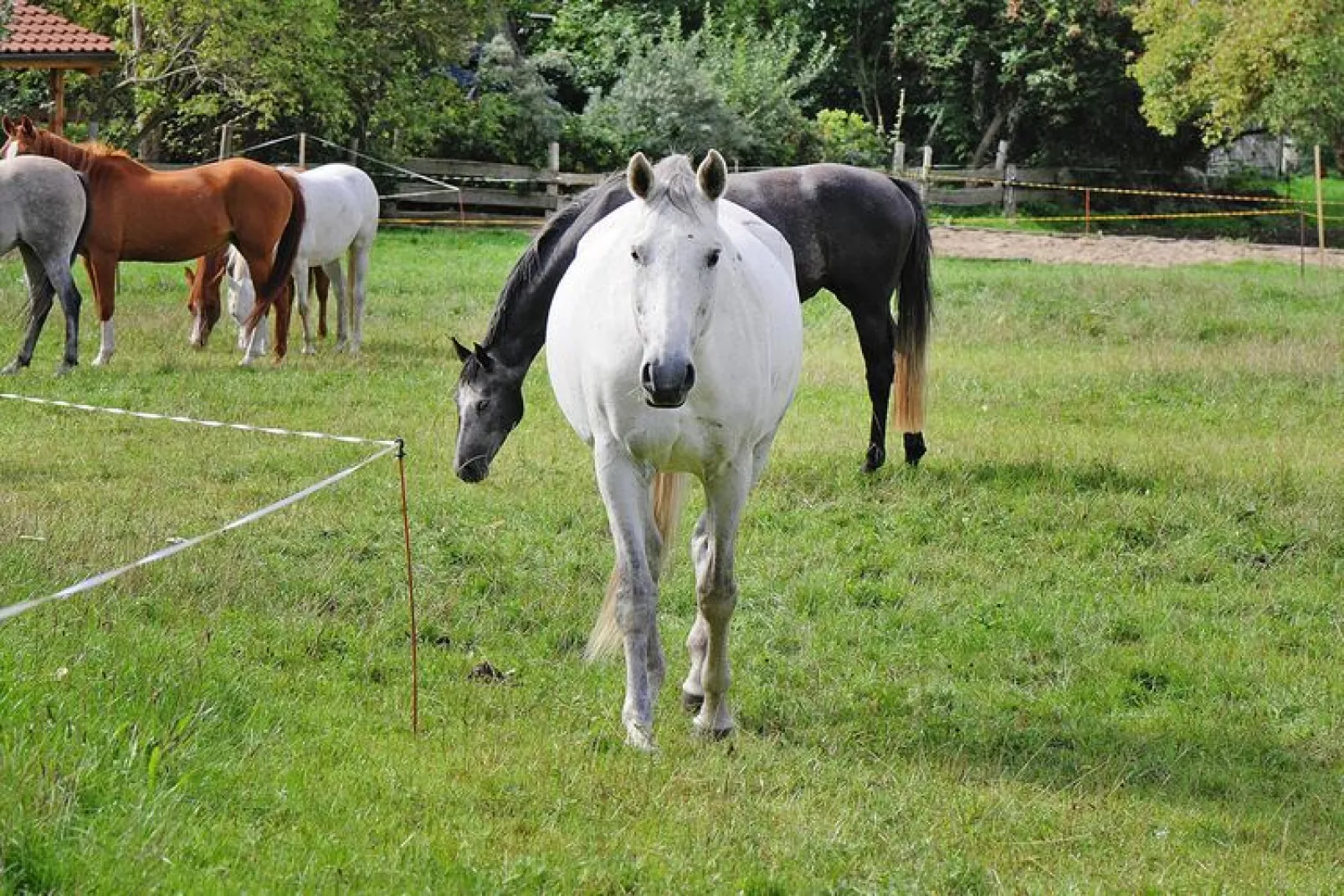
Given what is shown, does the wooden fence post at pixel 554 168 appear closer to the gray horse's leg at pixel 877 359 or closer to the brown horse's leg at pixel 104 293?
the brown horse's leg at pixel 104 293

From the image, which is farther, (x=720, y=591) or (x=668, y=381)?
(x=720, y=591)

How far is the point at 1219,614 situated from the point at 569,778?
368 centimetres

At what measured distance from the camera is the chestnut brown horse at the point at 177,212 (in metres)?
14.2

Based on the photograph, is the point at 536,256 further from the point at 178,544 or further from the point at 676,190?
the point at 676,190

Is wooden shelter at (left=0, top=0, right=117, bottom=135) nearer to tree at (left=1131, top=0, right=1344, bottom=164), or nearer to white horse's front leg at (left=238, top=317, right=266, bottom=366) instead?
white horse's front leg at (left=238, top=317, right=266, bottom=366)

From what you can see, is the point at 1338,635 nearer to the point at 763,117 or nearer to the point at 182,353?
the point at 182,353

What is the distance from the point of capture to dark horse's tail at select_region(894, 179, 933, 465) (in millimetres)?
10344

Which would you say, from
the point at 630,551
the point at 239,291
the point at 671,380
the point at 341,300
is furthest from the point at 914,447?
the point at 239,291

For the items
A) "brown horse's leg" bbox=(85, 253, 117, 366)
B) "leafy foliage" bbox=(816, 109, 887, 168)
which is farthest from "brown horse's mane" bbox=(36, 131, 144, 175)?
"leafy foliage" bbox=(816, 109, 887, 168)

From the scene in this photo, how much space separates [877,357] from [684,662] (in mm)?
4344

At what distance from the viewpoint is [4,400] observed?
38.3ft

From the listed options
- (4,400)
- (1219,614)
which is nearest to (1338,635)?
(1219,614)

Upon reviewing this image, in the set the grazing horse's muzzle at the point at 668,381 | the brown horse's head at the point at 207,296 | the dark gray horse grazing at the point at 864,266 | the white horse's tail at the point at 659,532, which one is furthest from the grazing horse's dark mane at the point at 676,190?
the brown horse's head at the point at 207,296

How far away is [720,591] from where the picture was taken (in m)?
5.78
